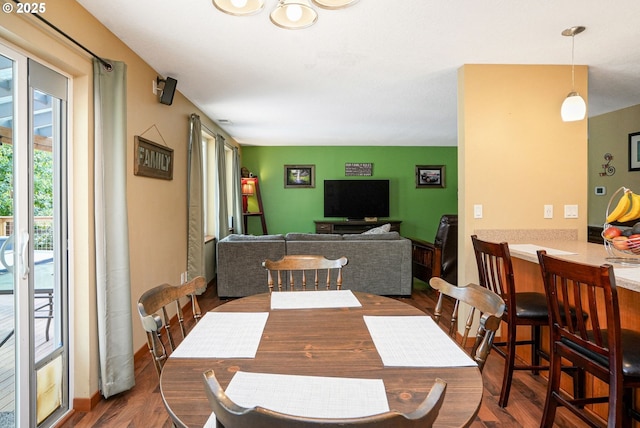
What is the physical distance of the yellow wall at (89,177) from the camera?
73.5 inches

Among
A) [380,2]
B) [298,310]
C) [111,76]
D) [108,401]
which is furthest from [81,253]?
[380,2]

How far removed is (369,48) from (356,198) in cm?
480

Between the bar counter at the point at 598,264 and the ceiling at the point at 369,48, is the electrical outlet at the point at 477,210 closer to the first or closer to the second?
the bar counter at the point at 598,264

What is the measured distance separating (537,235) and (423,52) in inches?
70.0

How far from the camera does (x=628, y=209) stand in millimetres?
2021

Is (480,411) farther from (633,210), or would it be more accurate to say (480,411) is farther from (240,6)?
(240,6)

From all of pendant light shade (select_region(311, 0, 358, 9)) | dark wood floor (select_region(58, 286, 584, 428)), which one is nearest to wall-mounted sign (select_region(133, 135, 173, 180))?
dark wood floor (select_region(58, 286, 584, 428))

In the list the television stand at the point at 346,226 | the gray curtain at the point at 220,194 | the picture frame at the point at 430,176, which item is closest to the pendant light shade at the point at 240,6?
the gray curtain at the point at 220,194

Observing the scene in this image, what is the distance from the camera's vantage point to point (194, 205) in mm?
4055

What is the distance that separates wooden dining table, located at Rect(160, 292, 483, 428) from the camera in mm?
823

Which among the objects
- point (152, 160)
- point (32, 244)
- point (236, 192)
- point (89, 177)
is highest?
point (152, 160)

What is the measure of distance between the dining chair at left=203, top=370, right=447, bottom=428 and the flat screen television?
22.4 ft

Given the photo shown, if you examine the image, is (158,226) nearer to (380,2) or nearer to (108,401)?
(108,401)

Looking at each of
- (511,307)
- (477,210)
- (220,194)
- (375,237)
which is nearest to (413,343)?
(511,307)
